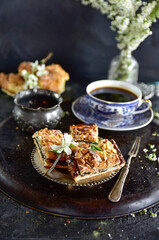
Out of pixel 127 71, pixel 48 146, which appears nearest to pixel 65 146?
pixel 48 146

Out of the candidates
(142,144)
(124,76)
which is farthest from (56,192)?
(124,76)

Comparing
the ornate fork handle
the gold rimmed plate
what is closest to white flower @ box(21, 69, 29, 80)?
the gold rimmed plate

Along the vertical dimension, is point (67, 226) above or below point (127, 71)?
below

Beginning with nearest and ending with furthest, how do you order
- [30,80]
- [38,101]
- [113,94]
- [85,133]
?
[85,133]
[38,101]
[113,94]
[30,80]

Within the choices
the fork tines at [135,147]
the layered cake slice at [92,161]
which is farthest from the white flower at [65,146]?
the fork tines at [135,147]

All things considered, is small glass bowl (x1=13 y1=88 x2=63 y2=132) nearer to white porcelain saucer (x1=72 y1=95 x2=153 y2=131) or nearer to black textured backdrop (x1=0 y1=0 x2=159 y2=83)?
white porcelain saucer (x1=72 y1=95 x2=153 y2=131)

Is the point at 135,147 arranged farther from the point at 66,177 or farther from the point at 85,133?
the point at 66,177

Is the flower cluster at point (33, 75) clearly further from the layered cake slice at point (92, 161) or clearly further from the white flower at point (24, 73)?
the layered cake slice at point (92, 161)
